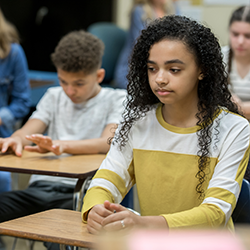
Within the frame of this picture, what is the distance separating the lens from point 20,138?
1875 millimetres

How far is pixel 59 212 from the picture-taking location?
1213mm

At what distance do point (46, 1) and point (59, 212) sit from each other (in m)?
4.19

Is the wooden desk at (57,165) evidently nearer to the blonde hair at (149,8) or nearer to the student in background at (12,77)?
the student in background at (12,77)

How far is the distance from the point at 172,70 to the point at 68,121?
3.14 feet

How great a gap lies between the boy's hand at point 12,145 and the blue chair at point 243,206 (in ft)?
3.18

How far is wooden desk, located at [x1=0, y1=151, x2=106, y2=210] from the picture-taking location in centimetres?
146

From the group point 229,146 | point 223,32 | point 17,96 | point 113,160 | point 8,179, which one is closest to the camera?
point 229,146

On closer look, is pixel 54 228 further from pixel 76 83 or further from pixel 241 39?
pixel 241 39

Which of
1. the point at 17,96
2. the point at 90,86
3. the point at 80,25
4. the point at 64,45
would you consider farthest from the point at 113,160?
the point at 80,25

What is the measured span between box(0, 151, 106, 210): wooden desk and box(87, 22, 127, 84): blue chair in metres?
2.28

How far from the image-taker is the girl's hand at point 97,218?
104 centimetres

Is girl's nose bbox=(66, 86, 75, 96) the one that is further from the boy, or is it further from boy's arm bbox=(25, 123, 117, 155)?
boy's arm bbox=(25, 123, 117, 155)

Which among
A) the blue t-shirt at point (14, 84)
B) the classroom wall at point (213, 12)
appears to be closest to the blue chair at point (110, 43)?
the classroom wall at point (213, 12)

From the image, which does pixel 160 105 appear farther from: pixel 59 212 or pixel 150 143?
pixel 59 212
